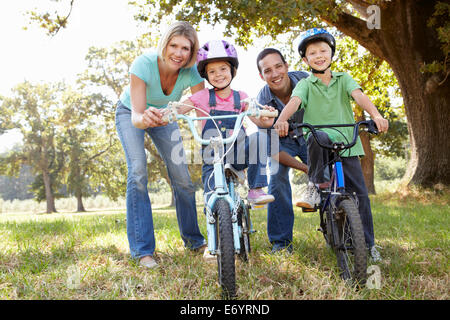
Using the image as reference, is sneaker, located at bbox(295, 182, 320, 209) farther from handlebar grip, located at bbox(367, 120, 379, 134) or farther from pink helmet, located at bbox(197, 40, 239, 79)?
pink helmet, located at bbox(197, 40, 239, 79)

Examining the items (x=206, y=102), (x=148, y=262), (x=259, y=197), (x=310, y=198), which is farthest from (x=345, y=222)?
(x=148, y=262)

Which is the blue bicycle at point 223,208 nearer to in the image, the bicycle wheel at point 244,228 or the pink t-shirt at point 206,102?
the bicycle wheel at point 244,228

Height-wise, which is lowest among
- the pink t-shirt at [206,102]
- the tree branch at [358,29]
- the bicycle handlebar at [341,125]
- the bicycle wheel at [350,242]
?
the bicycle wheel at [350,242]

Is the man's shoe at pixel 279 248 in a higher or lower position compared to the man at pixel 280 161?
lower

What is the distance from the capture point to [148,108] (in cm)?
324

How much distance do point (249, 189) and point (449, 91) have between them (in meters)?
8.19

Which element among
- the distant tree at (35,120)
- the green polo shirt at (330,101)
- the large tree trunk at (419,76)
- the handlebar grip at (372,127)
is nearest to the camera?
the handlebar grip at (372,127)

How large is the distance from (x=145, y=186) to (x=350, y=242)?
6.21 ft

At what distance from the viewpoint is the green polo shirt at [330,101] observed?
3.29 meters

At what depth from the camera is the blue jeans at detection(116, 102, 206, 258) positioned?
3.43m

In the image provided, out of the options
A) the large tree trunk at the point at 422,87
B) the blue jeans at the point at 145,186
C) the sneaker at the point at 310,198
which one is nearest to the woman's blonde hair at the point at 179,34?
the blue jeans at the point at 145,186

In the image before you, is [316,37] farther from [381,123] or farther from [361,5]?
[361,5]
